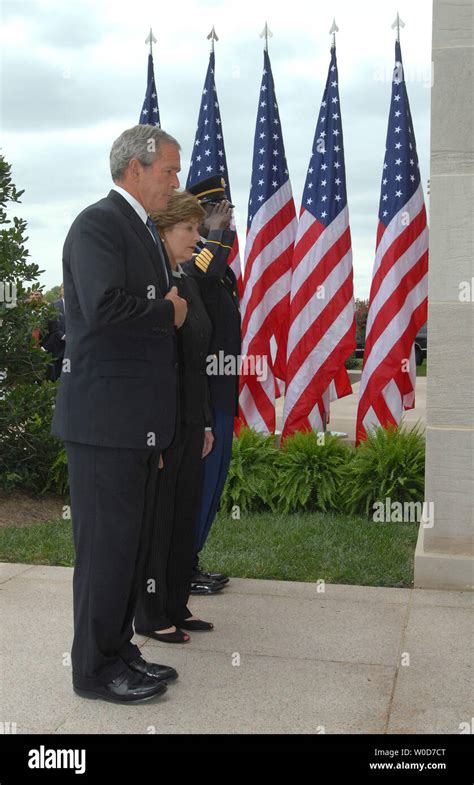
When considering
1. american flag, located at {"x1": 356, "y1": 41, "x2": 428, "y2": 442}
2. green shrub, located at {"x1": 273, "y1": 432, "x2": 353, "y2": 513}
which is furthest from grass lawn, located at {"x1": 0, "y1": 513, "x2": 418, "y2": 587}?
american flag, located at {"x1": 356, "y1": 41, "x2": 428, "y2": 442}

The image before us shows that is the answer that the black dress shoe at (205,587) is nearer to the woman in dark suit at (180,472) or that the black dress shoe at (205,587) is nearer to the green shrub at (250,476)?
the woman in dark suit at (180,472)

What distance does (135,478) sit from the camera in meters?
3.65

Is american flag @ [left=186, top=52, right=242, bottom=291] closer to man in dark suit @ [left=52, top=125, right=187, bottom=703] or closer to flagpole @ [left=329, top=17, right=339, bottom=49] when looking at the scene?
flagpole @ [left=329, top=17, right=339, bottom=49]

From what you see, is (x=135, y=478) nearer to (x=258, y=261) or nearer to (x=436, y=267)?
(x=436, y=267)

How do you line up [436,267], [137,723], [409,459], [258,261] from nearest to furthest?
[137,723] → [436,267] → [409,459] → [258,261]

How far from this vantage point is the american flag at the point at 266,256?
900 cm

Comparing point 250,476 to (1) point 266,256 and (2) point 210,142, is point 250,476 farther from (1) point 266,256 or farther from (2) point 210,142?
(2) point 210,142

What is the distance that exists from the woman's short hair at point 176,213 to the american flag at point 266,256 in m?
4.70

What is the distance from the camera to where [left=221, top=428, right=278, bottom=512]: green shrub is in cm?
729

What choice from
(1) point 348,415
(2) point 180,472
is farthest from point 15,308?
(1) point 348,415

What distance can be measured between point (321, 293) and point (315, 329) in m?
0.34

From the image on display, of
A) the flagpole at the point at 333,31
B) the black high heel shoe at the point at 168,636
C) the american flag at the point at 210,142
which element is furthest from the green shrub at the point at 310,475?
the flagpole at the point at 333,31
